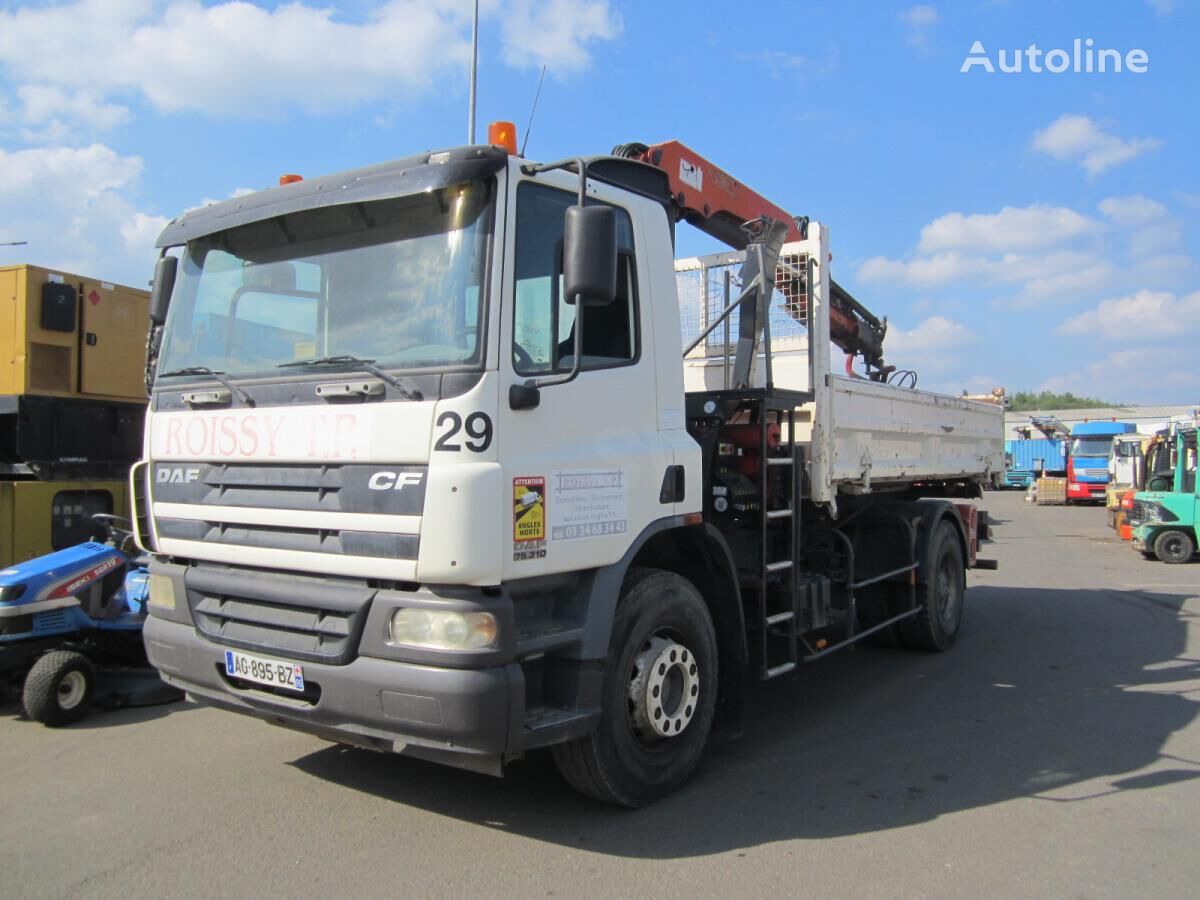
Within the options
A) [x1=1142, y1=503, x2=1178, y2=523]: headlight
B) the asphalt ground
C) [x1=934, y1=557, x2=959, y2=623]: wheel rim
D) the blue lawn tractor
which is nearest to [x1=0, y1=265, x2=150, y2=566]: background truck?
the blue lawn tractor

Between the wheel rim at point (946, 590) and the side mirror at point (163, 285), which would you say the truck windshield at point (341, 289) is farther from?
the wheel rim at point (946, 590)

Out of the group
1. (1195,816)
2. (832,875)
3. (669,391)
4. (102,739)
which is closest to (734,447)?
(669,391)

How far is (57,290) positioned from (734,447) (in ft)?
22.3

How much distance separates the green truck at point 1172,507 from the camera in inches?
605

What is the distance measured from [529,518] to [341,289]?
1.29m

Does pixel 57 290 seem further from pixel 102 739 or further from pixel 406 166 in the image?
pixel 406 166

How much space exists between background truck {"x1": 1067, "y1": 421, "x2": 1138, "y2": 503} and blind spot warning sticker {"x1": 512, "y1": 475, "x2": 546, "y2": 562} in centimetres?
→ 3158

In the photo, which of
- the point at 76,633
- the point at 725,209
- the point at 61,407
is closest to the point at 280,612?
the point at 76,633

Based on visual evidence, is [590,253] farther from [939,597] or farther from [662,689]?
[939,597]

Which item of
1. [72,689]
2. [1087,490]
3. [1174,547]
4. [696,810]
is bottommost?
[696,810]

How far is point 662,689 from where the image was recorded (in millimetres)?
4289

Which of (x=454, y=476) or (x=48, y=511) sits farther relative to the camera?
(x=48, y=511)

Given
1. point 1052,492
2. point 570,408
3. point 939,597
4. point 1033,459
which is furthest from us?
point 1033,459

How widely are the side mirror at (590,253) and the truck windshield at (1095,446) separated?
104ft
